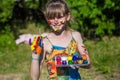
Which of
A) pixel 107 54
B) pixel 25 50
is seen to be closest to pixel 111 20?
pixel 107 54

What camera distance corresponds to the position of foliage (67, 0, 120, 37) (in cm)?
671

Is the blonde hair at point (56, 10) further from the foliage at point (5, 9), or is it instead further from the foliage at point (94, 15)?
the foliage at point (5, 9)

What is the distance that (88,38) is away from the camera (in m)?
7.43

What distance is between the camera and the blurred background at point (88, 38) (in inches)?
239

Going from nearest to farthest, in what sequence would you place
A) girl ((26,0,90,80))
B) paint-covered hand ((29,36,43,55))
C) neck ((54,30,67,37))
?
paint-covered hand ((29,36,43,55)) → girl ((26,0,90,80)) → neck ((54,30,67,37))

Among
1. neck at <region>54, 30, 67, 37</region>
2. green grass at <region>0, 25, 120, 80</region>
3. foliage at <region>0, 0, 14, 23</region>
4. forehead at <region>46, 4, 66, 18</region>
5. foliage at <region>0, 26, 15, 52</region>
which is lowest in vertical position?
green grass at <region>0, 25, 120, 80</region>

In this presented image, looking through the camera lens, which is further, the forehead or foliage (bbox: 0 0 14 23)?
foliage (bbox: 0 0 14 23)

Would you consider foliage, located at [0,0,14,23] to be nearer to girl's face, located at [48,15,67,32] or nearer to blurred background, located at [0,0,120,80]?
blurred background, located at [0,0,120,80]

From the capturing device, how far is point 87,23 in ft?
23.4

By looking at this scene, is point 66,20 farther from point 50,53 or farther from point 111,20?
point 111,20

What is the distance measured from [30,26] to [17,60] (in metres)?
1.70

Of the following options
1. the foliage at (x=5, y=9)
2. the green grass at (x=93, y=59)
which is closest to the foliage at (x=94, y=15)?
the green grass at (x=93, y=59)

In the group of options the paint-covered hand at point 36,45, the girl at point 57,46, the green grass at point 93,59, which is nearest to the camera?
the paint-covered hand at point 36,45

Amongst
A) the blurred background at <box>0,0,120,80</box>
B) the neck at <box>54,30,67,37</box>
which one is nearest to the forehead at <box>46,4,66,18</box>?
the neck at <box>54,30,67,37</box>
